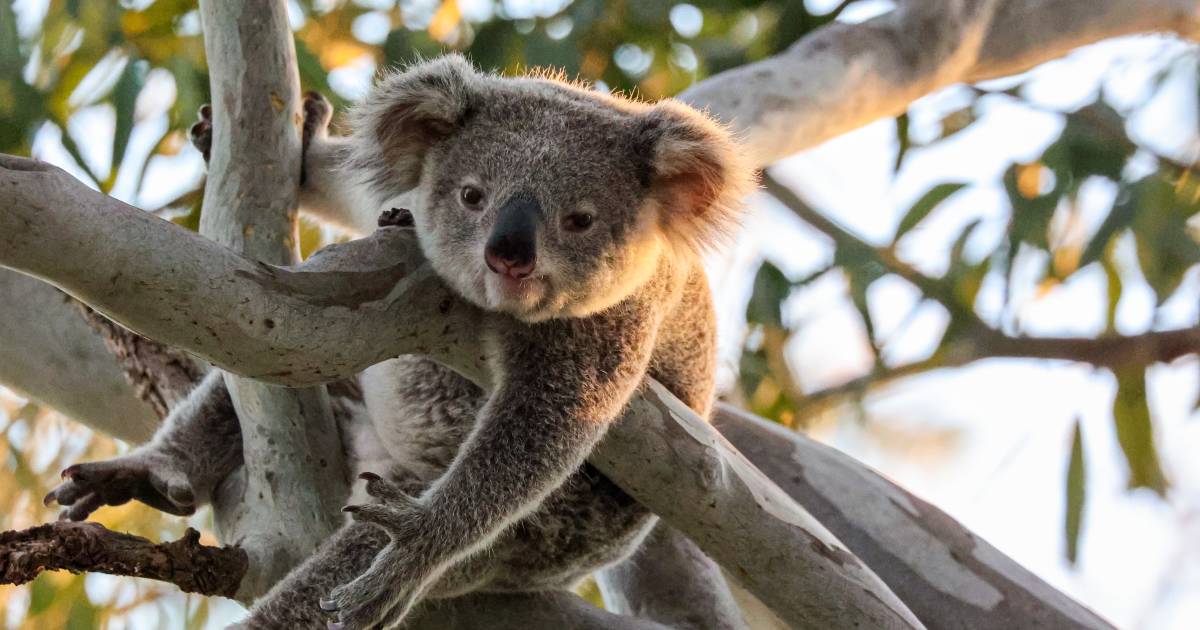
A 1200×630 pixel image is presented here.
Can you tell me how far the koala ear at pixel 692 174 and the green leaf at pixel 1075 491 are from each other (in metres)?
2.39

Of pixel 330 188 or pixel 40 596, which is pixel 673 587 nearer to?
pixel 330 188

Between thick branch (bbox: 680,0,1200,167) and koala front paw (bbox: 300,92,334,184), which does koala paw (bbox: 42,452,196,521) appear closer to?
koala front paw (bbox: 300,92,334,184)

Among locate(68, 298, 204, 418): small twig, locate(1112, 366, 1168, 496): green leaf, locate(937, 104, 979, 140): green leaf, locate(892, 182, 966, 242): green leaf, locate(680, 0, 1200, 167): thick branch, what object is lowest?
locate(1112, 366, 1168, 496): green leaf

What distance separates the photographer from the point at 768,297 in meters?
4.11

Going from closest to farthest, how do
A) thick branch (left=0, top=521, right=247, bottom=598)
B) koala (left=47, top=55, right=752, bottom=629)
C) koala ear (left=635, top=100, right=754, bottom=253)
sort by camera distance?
thick branch (left=0, top=521, right=247, bottom=598), koala (left=47, top=55, right=752, bottom=629), koala ear (left=635, top=100, right=754, bottom=253)

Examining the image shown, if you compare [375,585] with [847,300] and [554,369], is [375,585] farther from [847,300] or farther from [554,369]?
[847,300]

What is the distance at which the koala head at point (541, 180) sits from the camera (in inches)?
76.8

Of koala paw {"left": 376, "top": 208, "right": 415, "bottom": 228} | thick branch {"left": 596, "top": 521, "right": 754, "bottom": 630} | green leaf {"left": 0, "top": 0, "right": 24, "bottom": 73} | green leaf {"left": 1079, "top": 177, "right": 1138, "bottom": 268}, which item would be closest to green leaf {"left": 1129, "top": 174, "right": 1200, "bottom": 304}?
green leaf {"left": 1079, "top": 177, "right": 1138, "bottom": 268}

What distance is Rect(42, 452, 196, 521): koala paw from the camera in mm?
2311

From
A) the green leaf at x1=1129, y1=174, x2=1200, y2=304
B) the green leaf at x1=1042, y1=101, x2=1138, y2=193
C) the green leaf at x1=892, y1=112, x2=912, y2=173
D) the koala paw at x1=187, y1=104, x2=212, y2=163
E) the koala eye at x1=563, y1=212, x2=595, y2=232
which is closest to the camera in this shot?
the koala eye at x1=563, y1=212, x2=595, y2=232

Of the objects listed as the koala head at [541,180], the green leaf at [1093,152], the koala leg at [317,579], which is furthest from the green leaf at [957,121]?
the koala leg at [317,579]

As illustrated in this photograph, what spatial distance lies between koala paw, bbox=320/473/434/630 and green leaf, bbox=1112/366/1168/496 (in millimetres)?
3586

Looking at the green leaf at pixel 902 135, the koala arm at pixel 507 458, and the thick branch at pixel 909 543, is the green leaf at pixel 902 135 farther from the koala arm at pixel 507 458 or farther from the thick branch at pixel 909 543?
the koala arm at pixel 507 458

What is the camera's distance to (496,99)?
2.22 m
